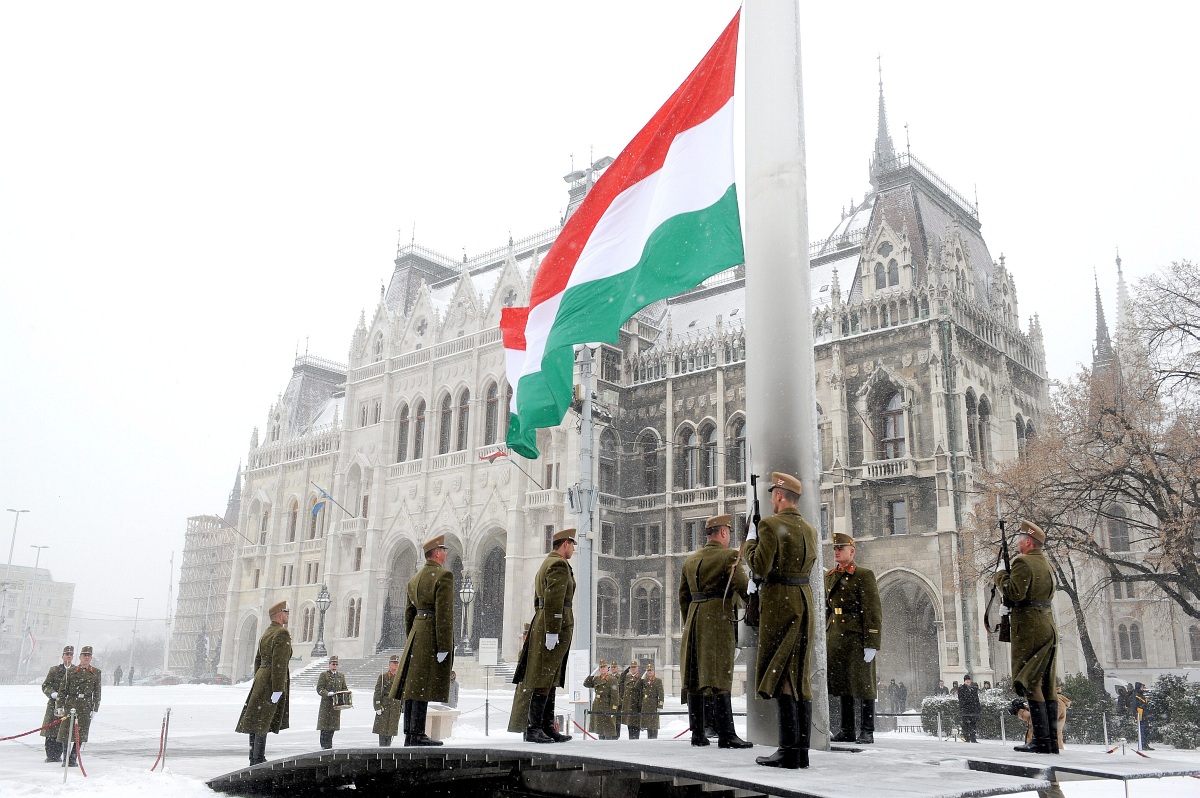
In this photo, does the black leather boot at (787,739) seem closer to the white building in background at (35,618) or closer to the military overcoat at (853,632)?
the military overcoat at (853,632)

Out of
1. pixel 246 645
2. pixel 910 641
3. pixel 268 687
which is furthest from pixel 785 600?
pixel 246 645

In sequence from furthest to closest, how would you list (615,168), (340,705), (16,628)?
(16,628) → (340,705) → (615,168)

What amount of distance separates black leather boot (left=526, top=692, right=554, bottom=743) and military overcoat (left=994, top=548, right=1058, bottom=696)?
11.3 feet

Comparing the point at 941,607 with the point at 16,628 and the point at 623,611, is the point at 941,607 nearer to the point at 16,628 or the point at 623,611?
the point at 623,611

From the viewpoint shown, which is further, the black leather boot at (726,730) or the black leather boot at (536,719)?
the black leather boot at (536,719)

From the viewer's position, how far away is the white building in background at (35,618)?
8444 cm

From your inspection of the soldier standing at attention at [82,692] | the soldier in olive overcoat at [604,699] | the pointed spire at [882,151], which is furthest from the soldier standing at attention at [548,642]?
the pointed spire at [882,151]

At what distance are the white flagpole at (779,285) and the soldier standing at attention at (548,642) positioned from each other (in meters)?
1.72

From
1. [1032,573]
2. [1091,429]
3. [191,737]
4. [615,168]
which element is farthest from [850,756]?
[1091,429]

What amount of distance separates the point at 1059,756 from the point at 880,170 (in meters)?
31.0

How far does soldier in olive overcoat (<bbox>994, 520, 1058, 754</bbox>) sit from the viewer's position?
6875mm

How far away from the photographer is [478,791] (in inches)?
259

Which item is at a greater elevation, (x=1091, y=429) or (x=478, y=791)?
(x=1091, y=429)

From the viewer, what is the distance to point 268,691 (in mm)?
9617
